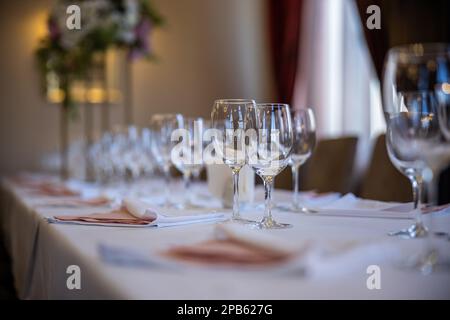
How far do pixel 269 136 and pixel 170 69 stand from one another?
4262 millimetres

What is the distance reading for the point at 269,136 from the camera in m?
0.97

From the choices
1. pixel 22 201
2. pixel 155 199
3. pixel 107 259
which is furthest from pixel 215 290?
pixel 22 201

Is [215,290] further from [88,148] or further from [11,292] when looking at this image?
[88,148]

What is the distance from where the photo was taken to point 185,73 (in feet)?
16.9

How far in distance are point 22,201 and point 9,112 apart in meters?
3.18

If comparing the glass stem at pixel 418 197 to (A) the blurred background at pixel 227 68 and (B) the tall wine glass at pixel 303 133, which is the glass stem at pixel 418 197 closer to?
(B) the tall wine glass at pixel 303 133

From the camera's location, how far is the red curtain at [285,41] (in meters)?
4.68

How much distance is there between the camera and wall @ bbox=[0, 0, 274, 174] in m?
4.64

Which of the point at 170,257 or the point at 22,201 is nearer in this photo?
the point at 170,257

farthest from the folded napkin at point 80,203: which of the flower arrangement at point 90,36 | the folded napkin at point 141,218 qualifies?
the flower arrangement at point 90,36

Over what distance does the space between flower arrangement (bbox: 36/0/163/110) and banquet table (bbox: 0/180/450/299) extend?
1943 millimetres

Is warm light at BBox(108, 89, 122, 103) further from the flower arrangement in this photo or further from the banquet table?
the banquet table

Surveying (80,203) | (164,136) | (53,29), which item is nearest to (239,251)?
(164,136)
